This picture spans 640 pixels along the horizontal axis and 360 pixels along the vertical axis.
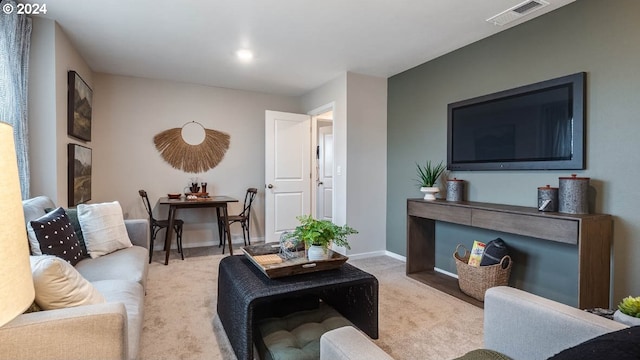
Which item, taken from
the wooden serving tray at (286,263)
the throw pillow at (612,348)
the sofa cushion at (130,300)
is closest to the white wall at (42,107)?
the sofa cushion at (130,300)

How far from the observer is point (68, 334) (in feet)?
3.38

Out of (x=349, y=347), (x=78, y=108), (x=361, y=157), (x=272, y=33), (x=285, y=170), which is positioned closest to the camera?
(x=349, y=347)

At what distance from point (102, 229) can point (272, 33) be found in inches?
84.8

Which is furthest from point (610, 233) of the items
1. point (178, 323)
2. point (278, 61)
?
point (278, 61)

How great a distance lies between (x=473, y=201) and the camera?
314 centimetres

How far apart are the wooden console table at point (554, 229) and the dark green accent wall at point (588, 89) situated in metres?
0.14

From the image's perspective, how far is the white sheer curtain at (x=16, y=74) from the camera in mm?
2281

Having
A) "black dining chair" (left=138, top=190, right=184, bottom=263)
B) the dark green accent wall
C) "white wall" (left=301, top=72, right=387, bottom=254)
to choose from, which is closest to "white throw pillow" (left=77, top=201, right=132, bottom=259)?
"black dining chair" (left=138, top=190, right=184, bottom=263)

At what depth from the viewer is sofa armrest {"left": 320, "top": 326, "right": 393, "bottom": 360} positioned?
0.93 metres

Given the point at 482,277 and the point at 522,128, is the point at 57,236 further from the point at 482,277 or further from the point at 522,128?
the point at 522,128

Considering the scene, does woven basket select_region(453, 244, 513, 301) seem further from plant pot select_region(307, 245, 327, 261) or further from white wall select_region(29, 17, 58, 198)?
white wall select_region(29, 17, 58, 198)

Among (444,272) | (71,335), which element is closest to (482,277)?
(444,272)

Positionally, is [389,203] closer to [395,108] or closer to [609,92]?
[395,108]

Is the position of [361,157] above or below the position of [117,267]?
above
